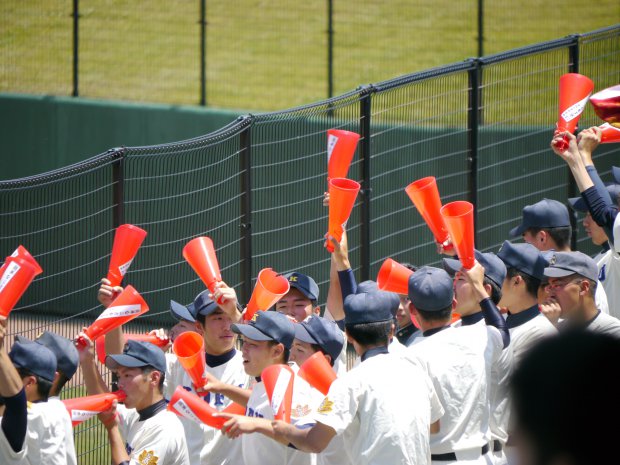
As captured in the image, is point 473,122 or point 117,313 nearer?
point 117,313

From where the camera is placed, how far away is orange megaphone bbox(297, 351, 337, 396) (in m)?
4.48

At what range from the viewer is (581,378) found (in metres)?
1.49

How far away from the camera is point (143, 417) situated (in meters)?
4.75

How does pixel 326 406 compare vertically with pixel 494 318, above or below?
below

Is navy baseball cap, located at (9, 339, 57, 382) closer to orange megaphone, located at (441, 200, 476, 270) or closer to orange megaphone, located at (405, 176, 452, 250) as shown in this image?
orange megaphone, located at (441, 200, 476, 270)

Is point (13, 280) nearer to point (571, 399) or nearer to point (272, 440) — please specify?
point (272, 440)

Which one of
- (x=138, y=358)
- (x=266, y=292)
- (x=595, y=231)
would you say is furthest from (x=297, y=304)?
(x=595, y=231)

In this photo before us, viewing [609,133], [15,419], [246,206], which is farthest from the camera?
[246,206]

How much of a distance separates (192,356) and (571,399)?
10.7 ft

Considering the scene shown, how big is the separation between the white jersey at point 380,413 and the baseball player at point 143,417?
887 mm

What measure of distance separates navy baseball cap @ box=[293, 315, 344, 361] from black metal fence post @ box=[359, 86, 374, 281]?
2308mm

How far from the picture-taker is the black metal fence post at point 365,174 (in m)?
7.12

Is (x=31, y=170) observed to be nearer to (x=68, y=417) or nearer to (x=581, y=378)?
(x=68, y=417)

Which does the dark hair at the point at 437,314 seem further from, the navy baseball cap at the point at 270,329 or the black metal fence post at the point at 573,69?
the black metal fence post at the point at 573,69
